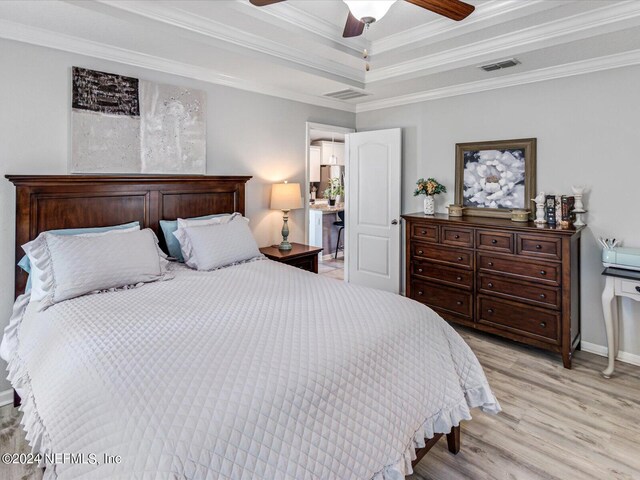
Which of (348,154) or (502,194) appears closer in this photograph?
(502,194)

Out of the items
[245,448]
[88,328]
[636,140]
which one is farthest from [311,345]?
[636,140]

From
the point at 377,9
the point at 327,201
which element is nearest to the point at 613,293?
the point at 377,9

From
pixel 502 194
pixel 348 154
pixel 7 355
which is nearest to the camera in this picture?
pixel 7 355

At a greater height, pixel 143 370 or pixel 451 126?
pixel 451 126

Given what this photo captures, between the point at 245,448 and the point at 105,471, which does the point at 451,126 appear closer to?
the point at 245,448

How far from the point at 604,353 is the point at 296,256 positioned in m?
2.77

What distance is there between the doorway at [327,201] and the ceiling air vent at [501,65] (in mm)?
3171

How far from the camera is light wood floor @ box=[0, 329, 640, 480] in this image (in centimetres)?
194

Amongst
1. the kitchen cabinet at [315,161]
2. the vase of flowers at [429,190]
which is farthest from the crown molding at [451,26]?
the kitchen cabinet at [315,161]

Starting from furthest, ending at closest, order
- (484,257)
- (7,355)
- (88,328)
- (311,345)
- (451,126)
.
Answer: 1. (451,126)
2. (484,257)
3. (7,355)
4. (88,328)
5. (311,345)

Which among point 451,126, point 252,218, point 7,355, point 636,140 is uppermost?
point 451,126

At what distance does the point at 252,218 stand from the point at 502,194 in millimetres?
2471

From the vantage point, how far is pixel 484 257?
→ 134 inches

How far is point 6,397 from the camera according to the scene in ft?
8.23
